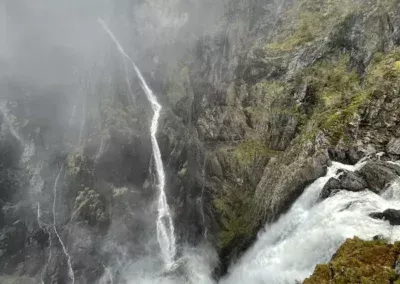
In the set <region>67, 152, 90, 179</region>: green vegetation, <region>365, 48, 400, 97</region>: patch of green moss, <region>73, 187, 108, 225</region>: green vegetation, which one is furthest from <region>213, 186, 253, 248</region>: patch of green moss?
<region>67, 152, 90, 179</region>: green vegetation

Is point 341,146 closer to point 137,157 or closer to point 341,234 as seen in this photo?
point 341,234

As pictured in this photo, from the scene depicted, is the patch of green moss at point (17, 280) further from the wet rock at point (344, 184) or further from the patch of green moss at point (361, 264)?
the patch of green moss at point (361, 264)

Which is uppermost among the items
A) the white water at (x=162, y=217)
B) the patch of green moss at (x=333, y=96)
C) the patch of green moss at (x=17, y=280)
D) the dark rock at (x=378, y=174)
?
the patch of green moss at (x=333, y=96)

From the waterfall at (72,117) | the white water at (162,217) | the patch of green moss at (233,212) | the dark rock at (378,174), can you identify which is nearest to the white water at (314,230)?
the dark rock at (378,174)

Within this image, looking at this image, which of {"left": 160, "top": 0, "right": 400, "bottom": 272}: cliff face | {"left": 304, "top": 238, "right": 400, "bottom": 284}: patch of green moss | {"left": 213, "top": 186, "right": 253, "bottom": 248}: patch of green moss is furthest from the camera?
{"left": 213, "top": 186, "right": 253, "bottom": 248}: patch of green moss

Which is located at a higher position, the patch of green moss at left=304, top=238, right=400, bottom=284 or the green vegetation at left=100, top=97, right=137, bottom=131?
the green vegetation at left=100, top=97, right=137, bottom=131

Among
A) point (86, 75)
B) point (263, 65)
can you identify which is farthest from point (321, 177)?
point (86, 75)

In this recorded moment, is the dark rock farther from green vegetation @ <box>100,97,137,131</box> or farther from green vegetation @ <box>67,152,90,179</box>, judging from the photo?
green vegetation @ <box>67,152,90,179</box>

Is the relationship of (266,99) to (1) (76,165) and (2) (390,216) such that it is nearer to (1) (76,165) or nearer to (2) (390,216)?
(2) (390,216)
